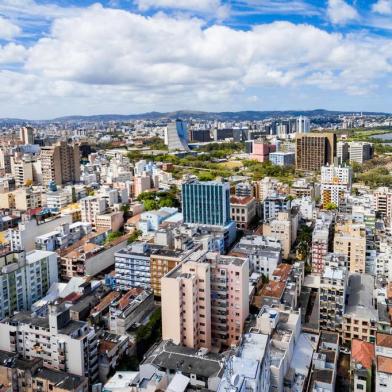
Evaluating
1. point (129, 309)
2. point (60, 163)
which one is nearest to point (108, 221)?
point (129, 309)

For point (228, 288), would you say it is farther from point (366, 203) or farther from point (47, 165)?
point (47, 165)

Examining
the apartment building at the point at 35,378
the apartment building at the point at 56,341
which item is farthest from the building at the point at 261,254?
the apartment building at the point at 35,378

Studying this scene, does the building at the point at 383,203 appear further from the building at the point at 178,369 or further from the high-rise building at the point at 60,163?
the high-rise building at the point at 60,163

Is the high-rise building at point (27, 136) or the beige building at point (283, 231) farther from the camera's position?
the high-rise building at point (27, 136)

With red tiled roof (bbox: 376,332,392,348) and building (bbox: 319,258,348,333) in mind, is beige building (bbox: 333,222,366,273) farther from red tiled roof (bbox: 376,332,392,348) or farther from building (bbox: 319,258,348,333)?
red tiled roof (bbox: 376,332,392,348)

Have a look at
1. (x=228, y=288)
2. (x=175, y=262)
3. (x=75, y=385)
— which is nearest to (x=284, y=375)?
(x=228, y=288)

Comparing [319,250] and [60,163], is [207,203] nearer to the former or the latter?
[319,250]
